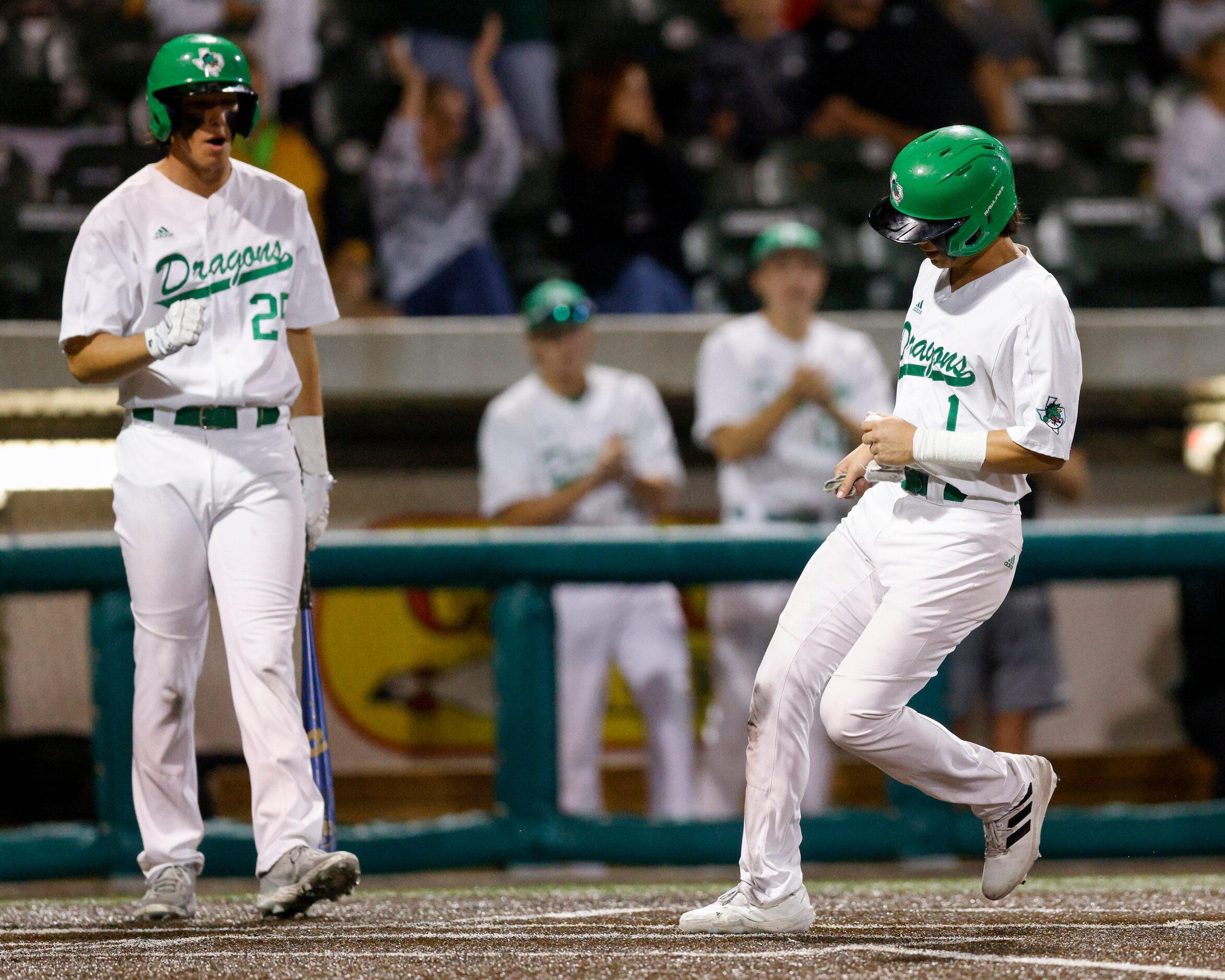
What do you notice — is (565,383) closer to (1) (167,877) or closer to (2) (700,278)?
(2) (700,278)

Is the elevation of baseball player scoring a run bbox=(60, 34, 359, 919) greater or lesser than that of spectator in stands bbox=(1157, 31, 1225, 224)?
lesser

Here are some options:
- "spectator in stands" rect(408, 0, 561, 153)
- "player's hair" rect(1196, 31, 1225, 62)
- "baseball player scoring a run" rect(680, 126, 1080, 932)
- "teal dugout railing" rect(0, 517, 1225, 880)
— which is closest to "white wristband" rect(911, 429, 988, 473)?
"baseball player scoring a run" rect(680, 126, 1080, 932)

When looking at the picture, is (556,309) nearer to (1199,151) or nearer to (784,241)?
(784,241)

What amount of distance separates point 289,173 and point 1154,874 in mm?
4569

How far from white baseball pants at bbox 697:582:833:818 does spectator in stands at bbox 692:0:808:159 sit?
327 centimetres

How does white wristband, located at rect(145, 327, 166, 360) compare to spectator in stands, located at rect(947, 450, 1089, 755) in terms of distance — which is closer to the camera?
white wristband, located at rect(145, 327, 166, 360)

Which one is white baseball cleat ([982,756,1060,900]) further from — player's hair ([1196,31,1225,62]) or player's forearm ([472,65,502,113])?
player's hair ([1196,31,1225,62])

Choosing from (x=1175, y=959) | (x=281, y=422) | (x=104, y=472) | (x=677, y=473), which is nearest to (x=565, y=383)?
(x=677, y=473)

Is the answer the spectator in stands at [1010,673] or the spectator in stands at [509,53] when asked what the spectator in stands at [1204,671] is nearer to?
the spectator in stands at [1010,673]

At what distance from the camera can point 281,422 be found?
12.2 ft

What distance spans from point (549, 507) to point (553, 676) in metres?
0.78

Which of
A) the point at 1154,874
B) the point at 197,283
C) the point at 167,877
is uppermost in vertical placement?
the point at 197,283

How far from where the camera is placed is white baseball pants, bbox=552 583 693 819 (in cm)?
522

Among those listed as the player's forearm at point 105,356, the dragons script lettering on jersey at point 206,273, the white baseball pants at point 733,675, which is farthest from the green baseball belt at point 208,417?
the white baseball pants at point 733,675
